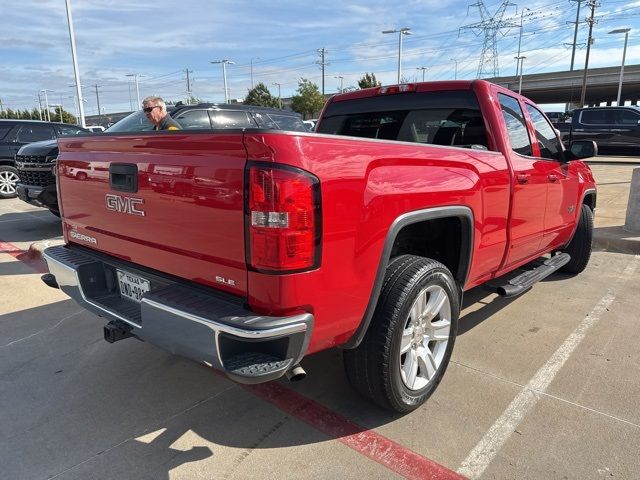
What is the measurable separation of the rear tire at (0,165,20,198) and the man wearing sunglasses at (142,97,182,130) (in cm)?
841

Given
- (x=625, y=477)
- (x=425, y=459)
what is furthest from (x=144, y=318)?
(x=625, y=477)

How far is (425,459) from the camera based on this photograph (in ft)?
8.00

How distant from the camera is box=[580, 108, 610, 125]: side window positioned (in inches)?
688

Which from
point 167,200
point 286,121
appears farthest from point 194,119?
point 167,200

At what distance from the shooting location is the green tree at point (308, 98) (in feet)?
197

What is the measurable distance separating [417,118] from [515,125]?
0.80 m

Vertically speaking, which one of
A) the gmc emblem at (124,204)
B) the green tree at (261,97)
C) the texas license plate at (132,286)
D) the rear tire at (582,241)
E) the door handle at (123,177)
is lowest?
the rear tire at (582,241)

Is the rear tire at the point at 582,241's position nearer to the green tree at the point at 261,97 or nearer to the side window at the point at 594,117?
the side window at the point at 594,117

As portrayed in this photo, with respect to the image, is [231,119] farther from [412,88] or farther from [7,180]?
[7,180]

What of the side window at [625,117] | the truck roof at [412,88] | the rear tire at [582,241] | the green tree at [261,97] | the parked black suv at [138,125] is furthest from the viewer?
the green tree at [261,97]

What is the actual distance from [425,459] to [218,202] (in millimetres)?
1653

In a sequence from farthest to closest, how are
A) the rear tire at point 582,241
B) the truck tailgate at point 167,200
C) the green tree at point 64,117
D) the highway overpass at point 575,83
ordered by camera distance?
the green tree at point 64,117
the highway overpass at point 575,83
the rear tire at point 582,241
the truck tailgate at point 167,200

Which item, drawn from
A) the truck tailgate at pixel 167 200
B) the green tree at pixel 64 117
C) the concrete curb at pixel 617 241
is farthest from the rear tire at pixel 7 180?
the green tree at pixel 64 117

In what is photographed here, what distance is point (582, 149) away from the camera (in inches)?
178
